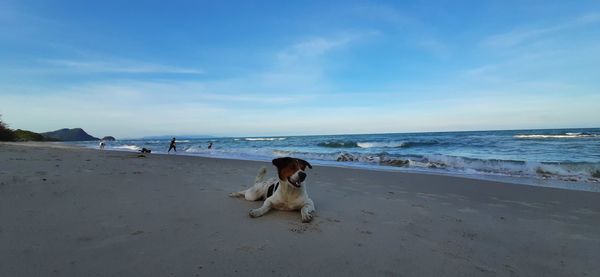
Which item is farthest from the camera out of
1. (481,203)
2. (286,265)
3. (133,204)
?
(481,203)

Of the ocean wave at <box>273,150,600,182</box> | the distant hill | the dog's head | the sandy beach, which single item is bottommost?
the ocean wave at <box>273,150,600,182</box>

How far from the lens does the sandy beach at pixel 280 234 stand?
2.25 meters

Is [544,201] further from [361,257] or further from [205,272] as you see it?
[205,272]

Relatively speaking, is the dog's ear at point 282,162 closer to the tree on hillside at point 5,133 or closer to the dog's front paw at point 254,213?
the dog's front paw at point 254,213

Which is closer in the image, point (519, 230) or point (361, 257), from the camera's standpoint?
point (361, 257)

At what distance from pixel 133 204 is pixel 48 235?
1.18 m

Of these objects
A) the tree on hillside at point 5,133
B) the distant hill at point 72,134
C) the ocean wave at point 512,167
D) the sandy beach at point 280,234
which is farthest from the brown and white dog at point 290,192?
the distant hill at point 72,134

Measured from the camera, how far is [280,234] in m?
2.96

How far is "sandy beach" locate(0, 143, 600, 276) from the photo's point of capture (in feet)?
7.39

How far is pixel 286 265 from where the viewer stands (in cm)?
229

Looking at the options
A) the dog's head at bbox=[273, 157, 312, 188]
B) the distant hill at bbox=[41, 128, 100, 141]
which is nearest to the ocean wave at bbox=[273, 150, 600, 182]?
the dog's head at bbox=[273, 157, 312, 188]

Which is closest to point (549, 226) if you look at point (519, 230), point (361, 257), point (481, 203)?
point (519, 230)

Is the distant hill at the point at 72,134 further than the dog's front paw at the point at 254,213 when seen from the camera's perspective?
Yes

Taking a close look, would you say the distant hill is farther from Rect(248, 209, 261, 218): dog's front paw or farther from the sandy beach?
Rect(248, 209, 261, 218): dog's front paw
